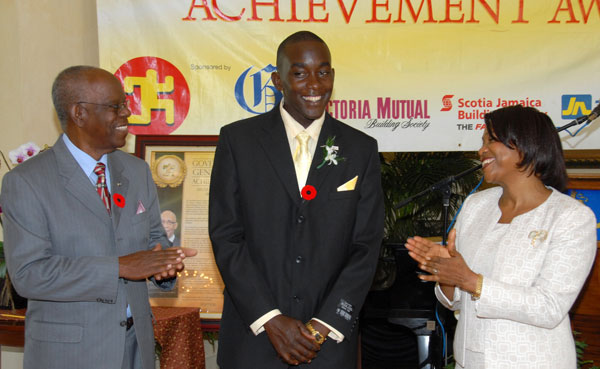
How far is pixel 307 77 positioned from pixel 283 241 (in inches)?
28.2

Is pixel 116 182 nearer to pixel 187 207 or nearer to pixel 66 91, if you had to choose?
pixel 66 91

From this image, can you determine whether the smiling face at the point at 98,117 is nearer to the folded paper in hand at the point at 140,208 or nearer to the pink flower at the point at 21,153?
the folded paper in hand at the point at 140,208

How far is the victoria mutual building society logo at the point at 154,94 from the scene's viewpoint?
14.6ft

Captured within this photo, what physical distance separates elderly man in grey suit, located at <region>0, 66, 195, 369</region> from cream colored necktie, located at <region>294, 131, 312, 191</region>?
0.60 m

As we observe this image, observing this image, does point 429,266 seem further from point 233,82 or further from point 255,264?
point 233,82

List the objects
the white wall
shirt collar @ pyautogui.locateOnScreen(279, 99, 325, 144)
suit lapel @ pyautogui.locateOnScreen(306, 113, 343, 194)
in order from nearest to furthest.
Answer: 1. suit lapel @ pyautogui.locateOnScreen(306, 113, 343, 194)
2. shirt collar @ pyautogui.locateOnScreen(279, 99, 325, 144)
3. the white wall

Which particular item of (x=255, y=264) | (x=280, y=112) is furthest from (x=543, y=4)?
(x=255, y=264)

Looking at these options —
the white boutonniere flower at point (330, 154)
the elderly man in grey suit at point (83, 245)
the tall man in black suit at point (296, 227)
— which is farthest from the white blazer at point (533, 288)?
the elderly man in grey suit at point (83, 245)

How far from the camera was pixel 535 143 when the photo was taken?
2.36 m

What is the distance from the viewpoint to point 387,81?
176 inches

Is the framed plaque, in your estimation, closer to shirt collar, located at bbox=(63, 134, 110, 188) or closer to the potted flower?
the potted flower

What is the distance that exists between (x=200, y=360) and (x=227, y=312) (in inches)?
76.0

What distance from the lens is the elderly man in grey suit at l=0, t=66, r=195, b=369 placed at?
2236 millimetres

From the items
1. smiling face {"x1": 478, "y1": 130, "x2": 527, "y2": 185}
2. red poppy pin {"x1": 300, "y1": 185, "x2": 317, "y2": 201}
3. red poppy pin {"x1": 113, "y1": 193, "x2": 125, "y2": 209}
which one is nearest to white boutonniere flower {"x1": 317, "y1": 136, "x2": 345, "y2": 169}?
red poppy pin {"x1": 300, "y1": 185, "x2": 317, "y2": 201}
